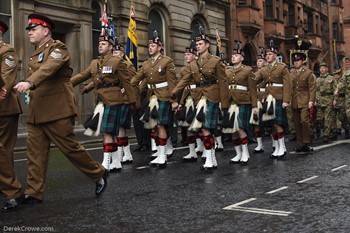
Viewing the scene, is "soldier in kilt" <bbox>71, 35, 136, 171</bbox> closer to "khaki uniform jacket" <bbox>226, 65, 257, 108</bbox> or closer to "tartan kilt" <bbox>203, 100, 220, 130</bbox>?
"tartan kilt" <bbox>203, 100, 220, 130</bbox>

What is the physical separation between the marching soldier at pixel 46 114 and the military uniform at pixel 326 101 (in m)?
9.48

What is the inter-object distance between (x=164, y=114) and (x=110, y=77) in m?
1.49

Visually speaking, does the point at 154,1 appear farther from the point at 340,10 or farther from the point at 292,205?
the point at 340,10

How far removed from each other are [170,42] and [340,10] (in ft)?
109

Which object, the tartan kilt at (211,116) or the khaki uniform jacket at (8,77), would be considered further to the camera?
the tartan kilt at (211,116)

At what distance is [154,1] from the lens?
2523 cm

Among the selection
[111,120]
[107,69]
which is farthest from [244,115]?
[107,69]

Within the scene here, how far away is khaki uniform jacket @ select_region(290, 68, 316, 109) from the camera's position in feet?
34.7

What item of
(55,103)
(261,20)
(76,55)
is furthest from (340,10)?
(55,103)

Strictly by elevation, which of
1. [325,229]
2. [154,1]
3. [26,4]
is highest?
[154,1]

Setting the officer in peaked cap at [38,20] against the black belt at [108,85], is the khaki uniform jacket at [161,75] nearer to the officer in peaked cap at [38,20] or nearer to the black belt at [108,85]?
the black belt at [108,85]

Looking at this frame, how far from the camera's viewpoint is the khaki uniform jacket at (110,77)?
7840 mm

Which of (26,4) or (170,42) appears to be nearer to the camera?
(26,4)
